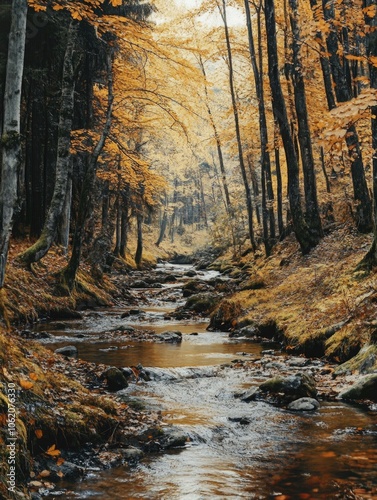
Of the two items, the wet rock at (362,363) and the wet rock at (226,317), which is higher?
the wet rock at (226,317)

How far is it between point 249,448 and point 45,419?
1944 millimetres

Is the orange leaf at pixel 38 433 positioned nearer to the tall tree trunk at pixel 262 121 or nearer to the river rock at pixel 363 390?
the river rock at pixel 363 390

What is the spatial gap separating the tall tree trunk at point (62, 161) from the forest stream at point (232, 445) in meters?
5.14

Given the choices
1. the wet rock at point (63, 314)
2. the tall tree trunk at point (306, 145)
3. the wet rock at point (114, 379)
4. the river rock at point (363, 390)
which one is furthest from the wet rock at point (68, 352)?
the tall tree trunk at point (306, 145)

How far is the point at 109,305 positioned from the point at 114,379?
33.1ft

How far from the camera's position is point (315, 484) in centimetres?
391

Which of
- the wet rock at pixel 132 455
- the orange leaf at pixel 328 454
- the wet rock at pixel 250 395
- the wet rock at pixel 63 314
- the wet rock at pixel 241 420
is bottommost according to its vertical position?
the orange leaf at pixel 328 454

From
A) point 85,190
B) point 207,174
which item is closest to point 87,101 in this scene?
point 85,190

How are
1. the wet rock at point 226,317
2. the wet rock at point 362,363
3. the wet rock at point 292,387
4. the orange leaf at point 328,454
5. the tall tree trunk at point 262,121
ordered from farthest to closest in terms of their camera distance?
the tall tree trunk at point 262,121, the wet rock at point 226,317, the wet rock at point 362,363, the wet rock at point 292,387, the orange leaf at point 328,454

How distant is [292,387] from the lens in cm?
645

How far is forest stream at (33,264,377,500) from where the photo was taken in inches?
151

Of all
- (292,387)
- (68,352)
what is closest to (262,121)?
(68,352)

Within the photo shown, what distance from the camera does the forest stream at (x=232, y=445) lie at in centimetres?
385

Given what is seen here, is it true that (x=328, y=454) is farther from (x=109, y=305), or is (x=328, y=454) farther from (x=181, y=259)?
(x=181, y=259)
